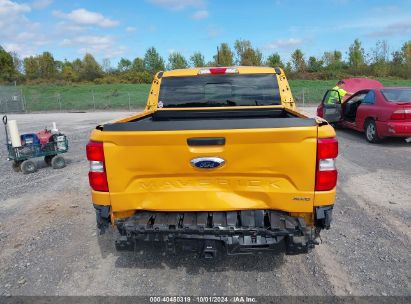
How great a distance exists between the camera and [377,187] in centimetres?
560

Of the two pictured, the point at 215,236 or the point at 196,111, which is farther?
the point at 196,111

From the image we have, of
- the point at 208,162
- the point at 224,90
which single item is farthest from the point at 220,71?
the point at 208,162

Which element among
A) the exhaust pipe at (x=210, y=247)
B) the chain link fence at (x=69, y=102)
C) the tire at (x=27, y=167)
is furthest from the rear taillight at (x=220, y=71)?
the chain link fence at (x=69, y=102)

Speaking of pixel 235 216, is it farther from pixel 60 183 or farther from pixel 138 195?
pixel 60 183

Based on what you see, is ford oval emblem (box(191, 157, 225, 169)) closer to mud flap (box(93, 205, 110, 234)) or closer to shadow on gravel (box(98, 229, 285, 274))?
mud flap (box(93, 205, 110, 234))

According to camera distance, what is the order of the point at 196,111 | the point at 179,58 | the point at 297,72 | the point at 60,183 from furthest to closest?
the point at 179,58
the point at 297,72
the point at 60,183
the point at 196,111

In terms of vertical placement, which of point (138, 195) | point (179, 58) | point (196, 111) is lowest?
point (138, 195)

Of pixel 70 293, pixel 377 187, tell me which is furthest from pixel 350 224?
pixel 70 293

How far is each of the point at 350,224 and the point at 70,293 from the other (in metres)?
3.27

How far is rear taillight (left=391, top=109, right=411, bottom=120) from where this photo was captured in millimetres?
8109

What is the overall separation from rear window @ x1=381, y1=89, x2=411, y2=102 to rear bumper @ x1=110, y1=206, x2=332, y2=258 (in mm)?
7282

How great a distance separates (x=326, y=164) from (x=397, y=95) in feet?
24.8

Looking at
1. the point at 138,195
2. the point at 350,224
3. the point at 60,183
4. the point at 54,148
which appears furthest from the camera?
the point at 54,148

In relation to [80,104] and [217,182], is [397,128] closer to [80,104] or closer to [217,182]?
[217,182]
